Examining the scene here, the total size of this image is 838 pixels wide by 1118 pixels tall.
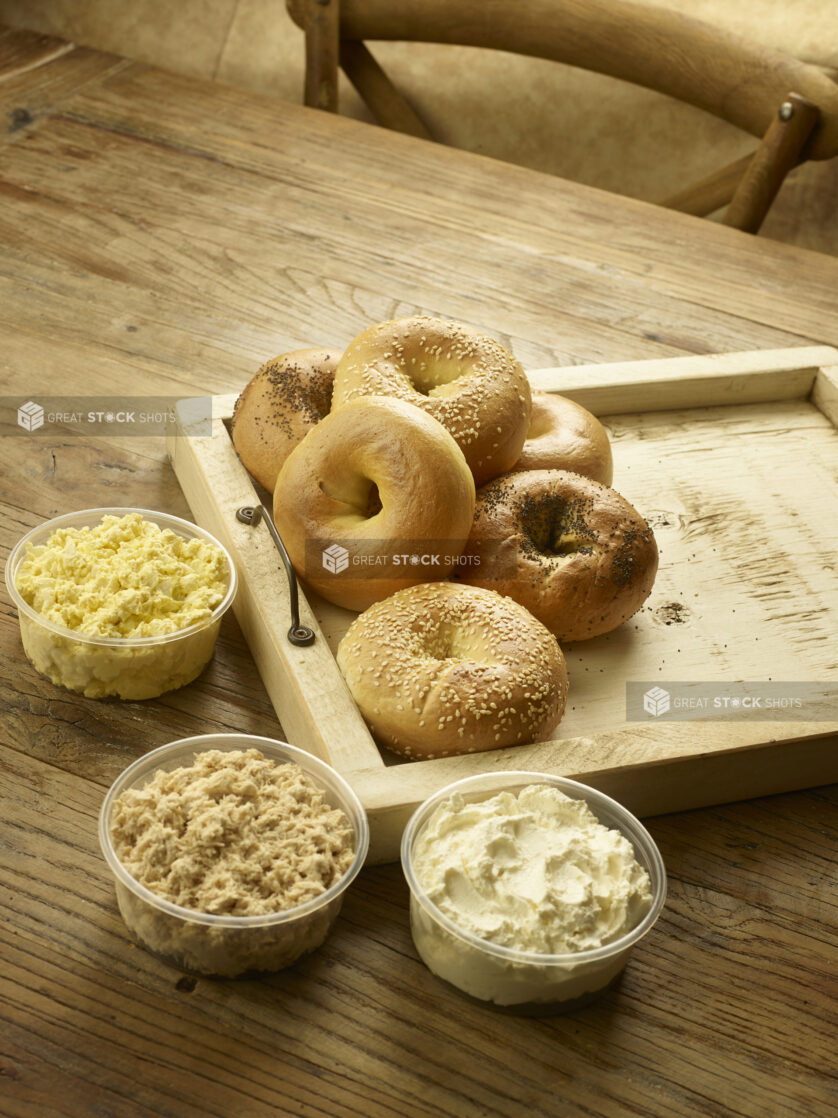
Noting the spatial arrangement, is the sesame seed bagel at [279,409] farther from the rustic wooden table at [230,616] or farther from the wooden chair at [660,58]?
the wooden chair at [660,58]

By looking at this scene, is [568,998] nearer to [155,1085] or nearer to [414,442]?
[155,1085]

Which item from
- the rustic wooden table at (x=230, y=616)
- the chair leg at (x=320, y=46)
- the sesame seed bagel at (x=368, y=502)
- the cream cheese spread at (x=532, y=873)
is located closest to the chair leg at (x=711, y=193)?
the rustic wooden table at (x=230, y=616)

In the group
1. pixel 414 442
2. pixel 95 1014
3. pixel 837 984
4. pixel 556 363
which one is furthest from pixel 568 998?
pixel 556 363

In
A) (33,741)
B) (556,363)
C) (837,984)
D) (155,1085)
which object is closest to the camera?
(155,1085)

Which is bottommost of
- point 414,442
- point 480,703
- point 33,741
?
point 33,741

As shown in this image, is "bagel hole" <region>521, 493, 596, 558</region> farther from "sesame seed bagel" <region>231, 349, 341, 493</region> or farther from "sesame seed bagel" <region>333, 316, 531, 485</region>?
"sesame seed bagel" <region>231, 349, 341, 493</region>

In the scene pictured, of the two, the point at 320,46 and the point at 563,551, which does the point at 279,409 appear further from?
the point at 320,46

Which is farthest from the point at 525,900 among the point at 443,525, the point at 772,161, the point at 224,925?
the point at 772,161
